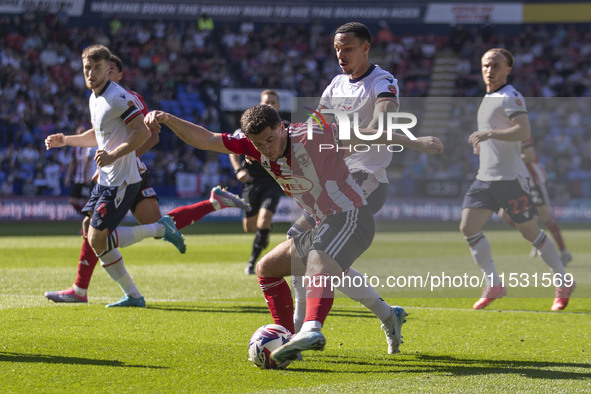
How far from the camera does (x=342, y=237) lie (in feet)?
16.4

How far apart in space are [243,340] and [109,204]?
2140 millimetres

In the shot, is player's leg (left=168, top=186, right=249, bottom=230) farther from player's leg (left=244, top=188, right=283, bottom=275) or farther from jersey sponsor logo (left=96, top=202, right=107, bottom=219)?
player's leg (left=244, top=188, right=283, bottom=275)

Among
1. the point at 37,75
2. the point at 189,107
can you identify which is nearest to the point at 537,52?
the point at 189,107

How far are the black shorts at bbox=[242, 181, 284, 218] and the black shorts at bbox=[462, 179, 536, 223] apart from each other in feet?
11.3

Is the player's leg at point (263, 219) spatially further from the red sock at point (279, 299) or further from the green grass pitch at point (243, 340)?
the red sock at point (279, 299)

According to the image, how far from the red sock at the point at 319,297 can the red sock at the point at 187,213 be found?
3.65m

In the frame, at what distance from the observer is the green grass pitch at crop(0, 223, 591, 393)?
15.4ft

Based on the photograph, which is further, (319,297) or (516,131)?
(516,131)

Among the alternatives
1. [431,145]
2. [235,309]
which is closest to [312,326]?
[431,145]

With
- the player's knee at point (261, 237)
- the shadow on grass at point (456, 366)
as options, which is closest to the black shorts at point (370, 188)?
the shadow on grass at point (456, 366)

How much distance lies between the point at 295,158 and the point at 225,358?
4.54 ft

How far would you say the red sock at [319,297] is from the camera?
480cm

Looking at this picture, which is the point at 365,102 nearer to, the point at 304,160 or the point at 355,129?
the point at 355,129

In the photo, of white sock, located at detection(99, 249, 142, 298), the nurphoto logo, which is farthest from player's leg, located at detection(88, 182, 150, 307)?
the nurphoto logo
